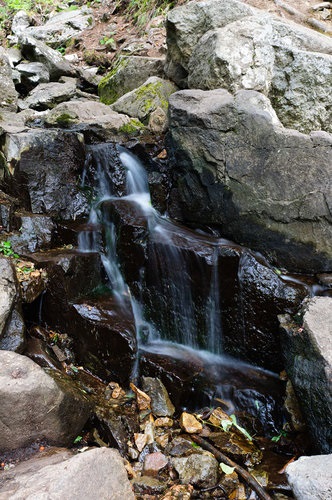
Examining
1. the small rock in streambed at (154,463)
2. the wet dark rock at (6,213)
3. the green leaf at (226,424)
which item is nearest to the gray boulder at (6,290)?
the wet dark rock at (6,213)

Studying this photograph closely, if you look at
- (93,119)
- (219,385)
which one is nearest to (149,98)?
(93,119)

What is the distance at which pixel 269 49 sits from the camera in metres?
6.27

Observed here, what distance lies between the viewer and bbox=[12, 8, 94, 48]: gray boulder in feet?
48.0

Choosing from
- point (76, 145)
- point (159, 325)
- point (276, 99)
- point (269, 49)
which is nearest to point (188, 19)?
point (269, 49)

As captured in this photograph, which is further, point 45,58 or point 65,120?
Answer: point 45,58

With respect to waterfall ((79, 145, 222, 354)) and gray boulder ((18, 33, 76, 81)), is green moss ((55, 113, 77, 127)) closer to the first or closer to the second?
waterfall ((79, 145, 222, 354))

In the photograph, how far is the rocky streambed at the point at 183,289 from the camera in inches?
133

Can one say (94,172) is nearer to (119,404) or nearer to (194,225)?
(194,225)

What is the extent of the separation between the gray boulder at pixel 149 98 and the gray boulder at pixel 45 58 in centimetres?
451

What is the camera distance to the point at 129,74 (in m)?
9.50

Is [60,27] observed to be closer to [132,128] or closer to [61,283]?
[132,128]

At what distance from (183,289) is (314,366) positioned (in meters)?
2.01

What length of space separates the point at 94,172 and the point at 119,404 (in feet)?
13.0

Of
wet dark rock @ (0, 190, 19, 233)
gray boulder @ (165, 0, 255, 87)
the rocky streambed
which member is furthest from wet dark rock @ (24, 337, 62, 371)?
gray boulder @ (165, 0, 255, 87)
